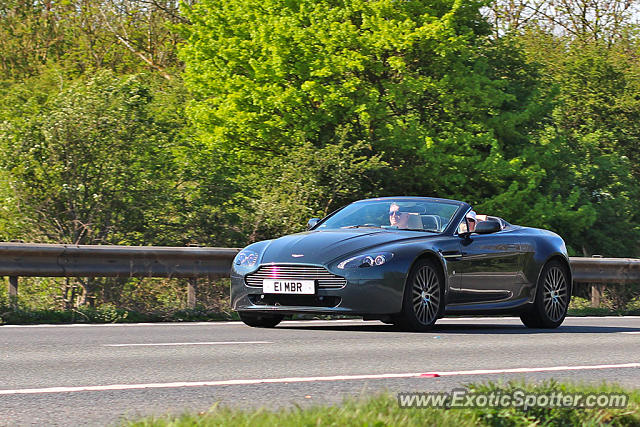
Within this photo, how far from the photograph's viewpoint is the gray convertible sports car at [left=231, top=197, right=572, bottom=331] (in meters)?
10.5

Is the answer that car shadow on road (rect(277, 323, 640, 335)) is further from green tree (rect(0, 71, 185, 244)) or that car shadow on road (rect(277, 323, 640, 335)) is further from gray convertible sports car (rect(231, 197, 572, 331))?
green tree (rect(0, 71, 185, 244))

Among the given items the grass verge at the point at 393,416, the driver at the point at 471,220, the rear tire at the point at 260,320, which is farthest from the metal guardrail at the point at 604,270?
the grass verge at the point at 393,416

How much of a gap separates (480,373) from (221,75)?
1961 centimetres

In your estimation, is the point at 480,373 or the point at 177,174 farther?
the point at 177,174

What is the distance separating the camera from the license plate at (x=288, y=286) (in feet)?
34.3

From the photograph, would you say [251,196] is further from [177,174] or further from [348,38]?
[348,38]

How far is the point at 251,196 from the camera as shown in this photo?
1967 centimetres

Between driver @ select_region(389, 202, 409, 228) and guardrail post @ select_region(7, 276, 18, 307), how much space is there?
14.6 ft

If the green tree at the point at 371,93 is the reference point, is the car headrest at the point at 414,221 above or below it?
below

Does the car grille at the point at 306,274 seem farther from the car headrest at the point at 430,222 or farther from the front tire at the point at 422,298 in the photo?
the car headrest at the point at 430,222

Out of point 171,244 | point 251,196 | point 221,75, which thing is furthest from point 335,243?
point 221,75

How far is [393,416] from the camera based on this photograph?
484cm

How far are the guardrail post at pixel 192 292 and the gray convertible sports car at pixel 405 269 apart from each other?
7.36 feet

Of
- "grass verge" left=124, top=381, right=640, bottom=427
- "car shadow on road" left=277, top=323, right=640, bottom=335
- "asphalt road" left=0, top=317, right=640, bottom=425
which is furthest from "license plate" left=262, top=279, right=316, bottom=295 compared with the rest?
"grass verge" left=124, top=381, right=640, bottom=427
